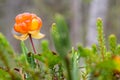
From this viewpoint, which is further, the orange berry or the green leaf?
the orange berry

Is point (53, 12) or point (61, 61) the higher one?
point (53, 12)

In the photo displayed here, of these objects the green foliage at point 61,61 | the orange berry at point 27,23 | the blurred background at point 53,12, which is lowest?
the green foliage at point 61,61

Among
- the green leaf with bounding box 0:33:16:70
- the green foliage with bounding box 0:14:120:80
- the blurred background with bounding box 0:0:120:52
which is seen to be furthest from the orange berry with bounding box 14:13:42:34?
the blurred background with bounding box 0:0:120:52

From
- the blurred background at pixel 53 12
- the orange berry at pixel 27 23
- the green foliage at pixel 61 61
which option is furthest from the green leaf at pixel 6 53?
the blurred background at pixel 53 12

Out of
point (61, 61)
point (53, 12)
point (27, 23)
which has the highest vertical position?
point (53, 12)

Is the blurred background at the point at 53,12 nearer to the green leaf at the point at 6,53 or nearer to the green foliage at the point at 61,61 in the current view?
the green foliage at the point at 61,61

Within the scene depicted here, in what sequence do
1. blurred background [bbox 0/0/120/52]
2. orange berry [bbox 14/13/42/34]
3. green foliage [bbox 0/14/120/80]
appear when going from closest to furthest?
green foliage [bbox 0/14/120/80], orange berry [bbox 14/13/42/34], blurred background [bbox 0/0/120/52]

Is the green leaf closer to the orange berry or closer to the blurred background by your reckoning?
the orange berry

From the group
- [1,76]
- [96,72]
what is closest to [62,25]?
[96,72]

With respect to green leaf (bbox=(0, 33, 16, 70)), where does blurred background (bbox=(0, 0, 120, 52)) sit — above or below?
above

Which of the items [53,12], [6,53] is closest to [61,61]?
[6,53]

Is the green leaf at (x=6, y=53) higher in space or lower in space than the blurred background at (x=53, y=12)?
lower

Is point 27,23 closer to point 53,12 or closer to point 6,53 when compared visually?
point 6,53

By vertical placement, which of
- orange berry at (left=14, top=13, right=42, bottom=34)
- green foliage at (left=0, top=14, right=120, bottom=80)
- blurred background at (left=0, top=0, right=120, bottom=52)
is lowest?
green foliage at (left=0, top=14, right=120, bottom=80)
